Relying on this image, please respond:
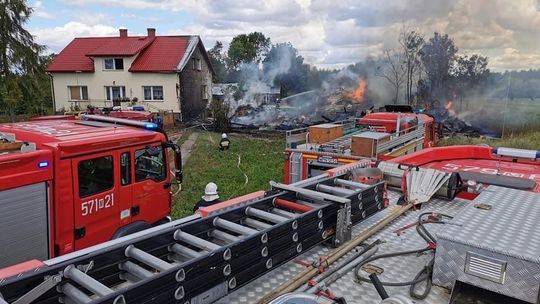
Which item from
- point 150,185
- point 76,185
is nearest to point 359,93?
point 150,185

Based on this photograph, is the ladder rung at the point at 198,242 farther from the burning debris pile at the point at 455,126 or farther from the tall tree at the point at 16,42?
the tall tree at the point at 16,42

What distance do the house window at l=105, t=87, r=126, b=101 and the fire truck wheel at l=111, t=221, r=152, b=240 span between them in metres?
27.3

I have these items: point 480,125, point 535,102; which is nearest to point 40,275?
point 480,125

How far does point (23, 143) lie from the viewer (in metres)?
4.93

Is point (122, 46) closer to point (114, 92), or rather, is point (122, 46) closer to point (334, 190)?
point (114, 92)

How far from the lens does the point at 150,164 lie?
6398 millimetres

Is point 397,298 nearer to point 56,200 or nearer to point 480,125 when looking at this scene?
point 56,200

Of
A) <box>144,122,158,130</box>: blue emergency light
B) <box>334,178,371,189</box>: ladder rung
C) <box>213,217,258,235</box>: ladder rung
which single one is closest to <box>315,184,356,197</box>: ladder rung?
<box>334,178,371,189</box>: ladder rung

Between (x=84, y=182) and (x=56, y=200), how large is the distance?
0.42 metres

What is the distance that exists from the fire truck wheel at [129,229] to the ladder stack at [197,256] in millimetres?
2835

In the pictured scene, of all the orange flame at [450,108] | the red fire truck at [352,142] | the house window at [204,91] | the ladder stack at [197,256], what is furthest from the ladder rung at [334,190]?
the house window at [204,91]

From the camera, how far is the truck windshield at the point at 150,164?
612cm

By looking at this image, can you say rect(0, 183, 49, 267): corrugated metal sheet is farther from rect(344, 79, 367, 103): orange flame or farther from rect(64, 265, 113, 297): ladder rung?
rect(344, 79, 367, 103): orange flame

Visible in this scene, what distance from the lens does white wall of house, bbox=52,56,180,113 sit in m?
30.5
